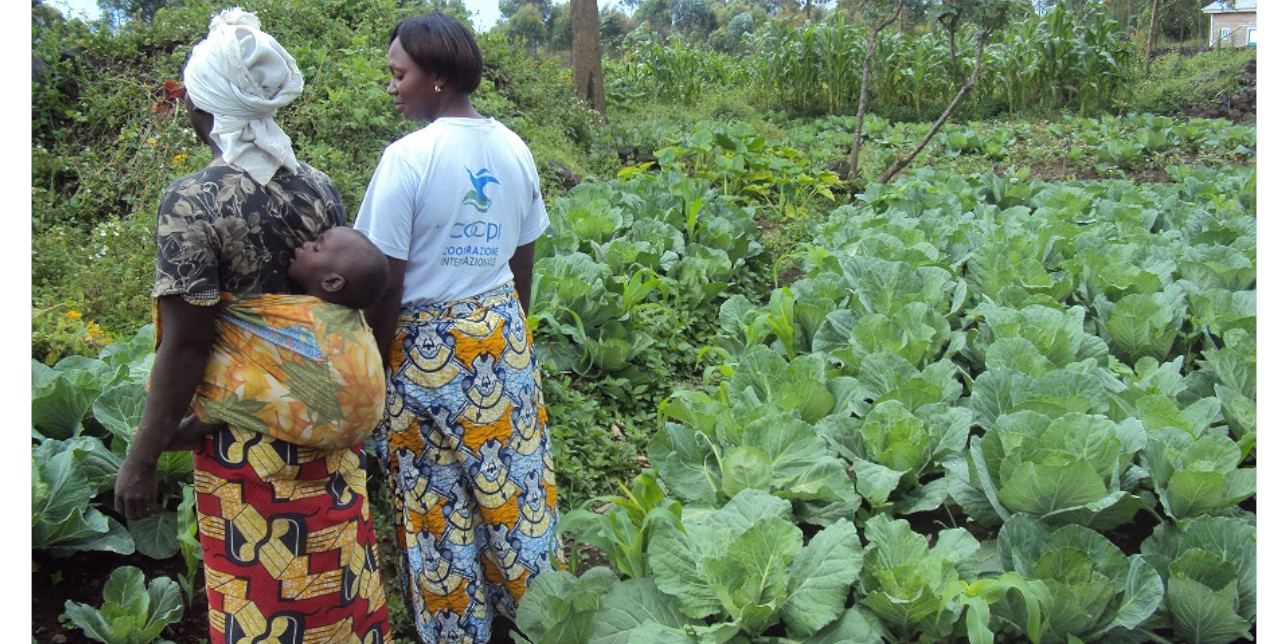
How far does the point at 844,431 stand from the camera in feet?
8.95

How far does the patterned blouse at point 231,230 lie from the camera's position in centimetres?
175

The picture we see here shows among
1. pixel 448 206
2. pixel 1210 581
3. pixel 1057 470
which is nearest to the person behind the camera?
pixel 1210 581

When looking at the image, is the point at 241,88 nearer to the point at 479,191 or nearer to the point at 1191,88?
the point at 479,191

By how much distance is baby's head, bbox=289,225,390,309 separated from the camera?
191cm

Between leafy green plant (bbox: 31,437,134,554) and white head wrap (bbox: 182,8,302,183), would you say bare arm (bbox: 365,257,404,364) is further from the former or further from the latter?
leafy green plant (bbox: 31,437,134,554)

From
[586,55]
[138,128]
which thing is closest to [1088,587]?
[138,128]

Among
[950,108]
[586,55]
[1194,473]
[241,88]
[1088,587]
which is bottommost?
[1088,587]

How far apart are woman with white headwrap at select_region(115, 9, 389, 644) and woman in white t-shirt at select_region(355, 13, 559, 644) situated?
262mm

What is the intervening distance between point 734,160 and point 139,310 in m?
5.02

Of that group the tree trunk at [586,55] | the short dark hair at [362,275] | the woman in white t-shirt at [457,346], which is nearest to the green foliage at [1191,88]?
the tree trunk at [586,55]

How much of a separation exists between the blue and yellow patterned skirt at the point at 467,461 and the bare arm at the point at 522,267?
0.53ft

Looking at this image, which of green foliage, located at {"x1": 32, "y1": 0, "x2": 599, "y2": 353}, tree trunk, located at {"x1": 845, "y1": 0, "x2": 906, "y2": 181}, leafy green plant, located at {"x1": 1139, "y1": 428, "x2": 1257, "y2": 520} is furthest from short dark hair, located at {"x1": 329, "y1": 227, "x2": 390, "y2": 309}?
tree trunk, located at {"x1": 845, "y1": 0, "x2": 906, "y2": 181}

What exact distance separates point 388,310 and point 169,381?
0.53m

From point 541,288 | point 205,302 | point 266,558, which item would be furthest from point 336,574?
point 541,288
